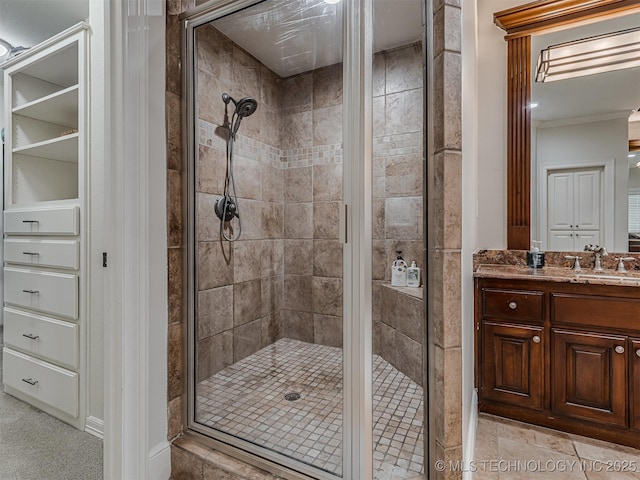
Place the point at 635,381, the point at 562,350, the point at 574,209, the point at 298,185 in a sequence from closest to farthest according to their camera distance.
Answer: the point at 635,381 → the point at 562,350 → the point at 298,185 → the point at 574,209

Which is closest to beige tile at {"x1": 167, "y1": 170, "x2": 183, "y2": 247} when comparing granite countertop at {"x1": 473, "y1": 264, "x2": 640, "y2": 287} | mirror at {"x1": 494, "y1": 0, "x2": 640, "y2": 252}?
granite countertop at {"x1": 473, "y1": 264, "x2": 640, "y2": 287}

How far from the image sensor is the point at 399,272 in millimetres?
1314

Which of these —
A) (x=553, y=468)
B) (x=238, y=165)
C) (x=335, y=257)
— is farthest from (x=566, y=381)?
(x=238, y=165)

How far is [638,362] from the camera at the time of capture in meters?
1.53

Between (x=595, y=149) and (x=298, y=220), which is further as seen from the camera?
(x=595, y=149)

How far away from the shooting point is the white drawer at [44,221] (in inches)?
67.2

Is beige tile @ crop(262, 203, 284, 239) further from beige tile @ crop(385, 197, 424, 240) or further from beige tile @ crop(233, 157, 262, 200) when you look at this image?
beige tile @ crop(385, 197, 424, 240)

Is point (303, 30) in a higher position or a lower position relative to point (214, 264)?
higher

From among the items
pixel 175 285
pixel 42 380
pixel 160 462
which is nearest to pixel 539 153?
pixel 175 285

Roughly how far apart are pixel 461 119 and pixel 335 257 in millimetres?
706

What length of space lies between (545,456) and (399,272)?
45.6 inches

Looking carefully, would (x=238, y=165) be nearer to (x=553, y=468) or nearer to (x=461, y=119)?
(x=461, y=119)

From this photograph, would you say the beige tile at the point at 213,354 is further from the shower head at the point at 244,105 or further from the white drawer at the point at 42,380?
the shower head at the point at 244,105

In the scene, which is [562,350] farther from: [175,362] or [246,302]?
[175,362]
